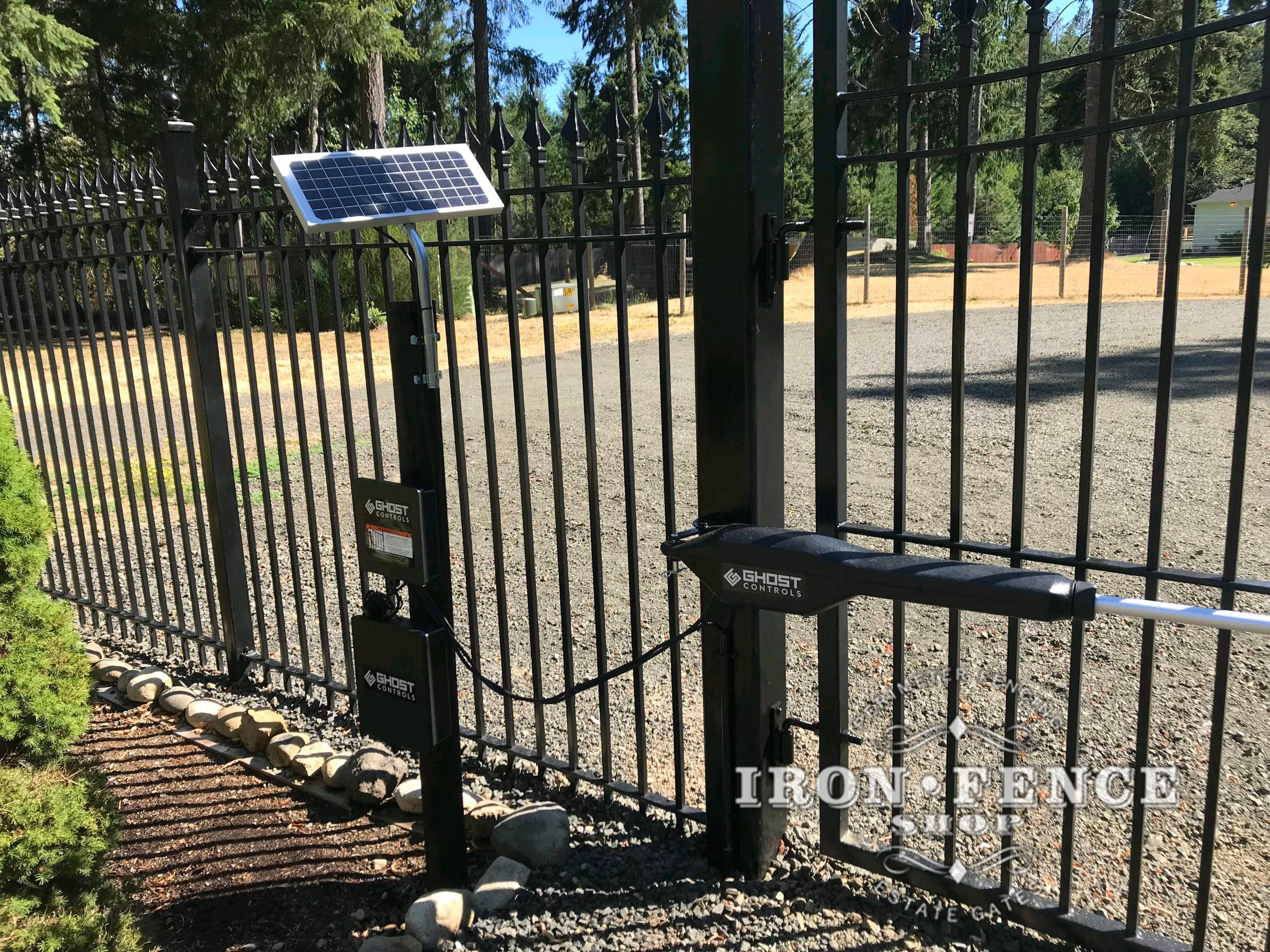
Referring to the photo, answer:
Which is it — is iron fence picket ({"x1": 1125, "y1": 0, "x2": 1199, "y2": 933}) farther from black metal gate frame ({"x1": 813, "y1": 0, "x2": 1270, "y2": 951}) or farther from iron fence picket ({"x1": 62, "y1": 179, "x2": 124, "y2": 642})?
iron fence picket ({"x1": 62, "y1": 179, "x2": 124, "y2": 642})

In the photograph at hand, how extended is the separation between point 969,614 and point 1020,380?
3117mm

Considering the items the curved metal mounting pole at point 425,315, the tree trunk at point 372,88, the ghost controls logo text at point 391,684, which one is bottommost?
the ghost controls logo text at point 391,684

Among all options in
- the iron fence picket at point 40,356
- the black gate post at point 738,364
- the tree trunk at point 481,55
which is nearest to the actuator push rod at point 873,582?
the black gate post at point 738,364

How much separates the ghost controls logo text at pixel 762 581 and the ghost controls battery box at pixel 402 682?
89 centimetres

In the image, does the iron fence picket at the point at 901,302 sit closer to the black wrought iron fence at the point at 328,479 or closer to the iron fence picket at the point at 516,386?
the black wrought iron fence at the point at 328,479

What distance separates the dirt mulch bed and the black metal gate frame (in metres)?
1.48

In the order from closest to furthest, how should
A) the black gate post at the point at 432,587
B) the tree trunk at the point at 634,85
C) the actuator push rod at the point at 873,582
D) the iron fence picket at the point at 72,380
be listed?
1. the actuator push rod at the point at 873,582
2. the black gate post at the point at 432,587
3. the iron fence picket at the point at 72,380
4. the tree trunk at the point at 634,85

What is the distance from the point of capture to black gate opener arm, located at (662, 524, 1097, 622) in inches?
72.8

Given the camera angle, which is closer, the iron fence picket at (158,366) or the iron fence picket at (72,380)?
the iron fence picket at (158,366)

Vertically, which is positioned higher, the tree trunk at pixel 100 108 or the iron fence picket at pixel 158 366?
the tree trunk at pixel 100 108

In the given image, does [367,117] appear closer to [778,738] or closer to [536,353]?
[536,353]

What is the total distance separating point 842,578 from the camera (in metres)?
2.11

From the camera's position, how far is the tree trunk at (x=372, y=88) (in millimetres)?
19359

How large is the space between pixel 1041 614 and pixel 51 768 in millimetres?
2705
